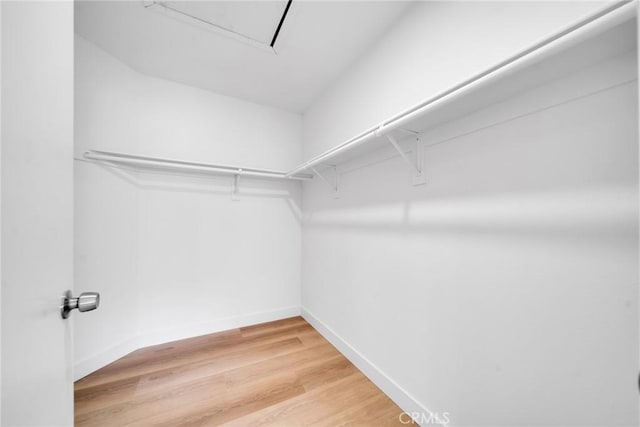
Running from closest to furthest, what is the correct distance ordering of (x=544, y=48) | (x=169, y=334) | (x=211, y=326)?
(x=544, y=48)
(x=169, y=334)
(x=211, y=326)

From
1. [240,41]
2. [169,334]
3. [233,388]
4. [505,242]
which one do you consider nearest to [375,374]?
[233,388]

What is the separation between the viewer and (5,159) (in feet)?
1.24

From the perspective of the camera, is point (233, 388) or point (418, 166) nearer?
point (418, 166)

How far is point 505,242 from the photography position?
2.78 feet

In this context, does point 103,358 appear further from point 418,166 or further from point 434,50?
point 434,50

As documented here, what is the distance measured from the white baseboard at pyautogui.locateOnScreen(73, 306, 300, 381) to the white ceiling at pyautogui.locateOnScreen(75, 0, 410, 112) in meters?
2.08

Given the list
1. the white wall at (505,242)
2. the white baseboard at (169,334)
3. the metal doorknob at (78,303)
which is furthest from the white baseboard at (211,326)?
the metal doorknob at (78,303)

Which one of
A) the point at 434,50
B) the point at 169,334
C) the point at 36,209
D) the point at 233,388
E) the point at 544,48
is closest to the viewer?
the point at 36,209

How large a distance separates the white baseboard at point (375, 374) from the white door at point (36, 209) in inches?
53.3

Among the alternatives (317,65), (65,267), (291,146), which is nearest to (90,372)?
(65,267)

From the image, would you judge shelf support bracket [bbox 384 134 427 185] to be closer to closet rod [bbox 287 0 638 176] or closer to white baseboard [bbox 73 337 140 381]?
closet rod [bbox 287 0 638 176]

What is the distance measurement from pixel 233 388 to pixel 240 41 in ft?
7.18

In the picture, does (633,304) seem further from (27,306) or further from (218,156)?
(218,156)

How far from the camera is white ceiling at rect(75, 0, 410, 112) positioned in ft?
4.04
